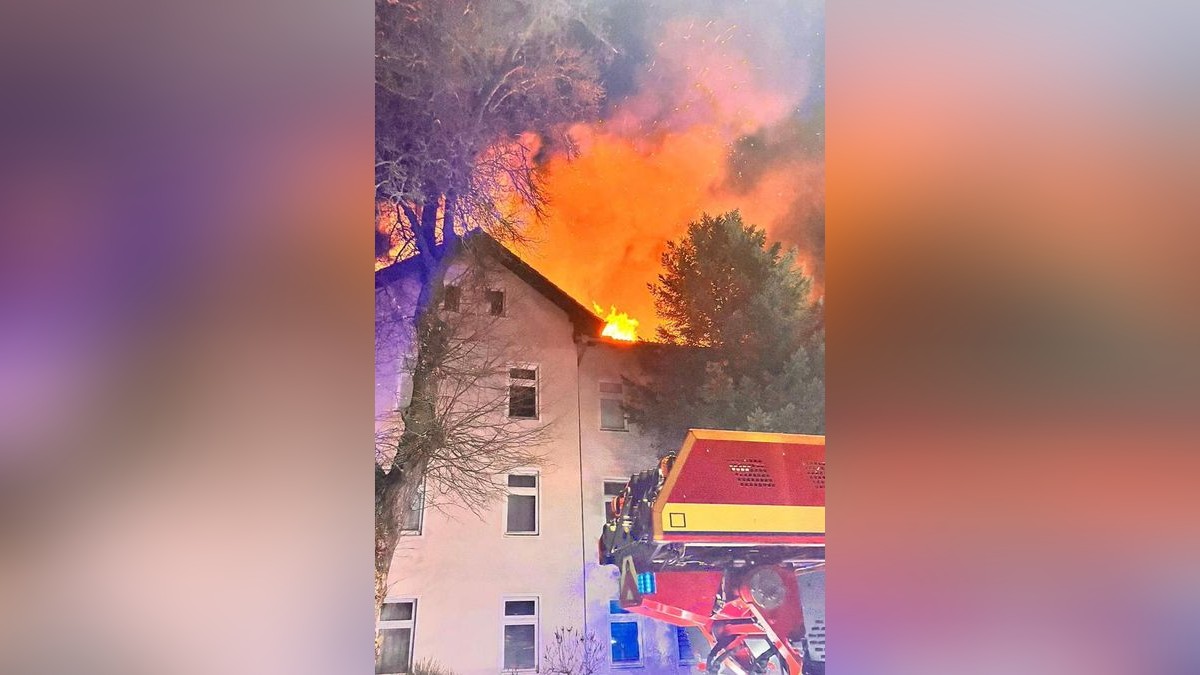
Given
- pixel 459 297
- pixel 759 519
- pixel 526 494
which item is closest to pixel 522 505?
pixel 526 494

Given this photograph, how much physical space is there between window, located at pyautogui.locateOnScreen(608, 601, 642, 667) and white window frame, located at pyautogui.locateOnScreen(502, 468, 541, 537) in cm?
31

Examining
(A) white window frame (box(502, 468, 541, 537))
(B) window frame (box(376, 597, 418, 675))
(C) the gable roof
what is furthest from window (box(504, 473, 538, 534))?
(C) the gable roof

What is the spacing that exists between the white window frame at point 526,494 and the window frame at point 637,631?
319 mm

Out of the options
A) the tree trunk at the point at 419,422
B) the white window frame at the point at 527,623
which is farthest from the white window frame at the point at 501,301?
the white window frame at the point at 527,623

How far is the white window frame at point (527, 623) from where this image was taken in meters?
1.90

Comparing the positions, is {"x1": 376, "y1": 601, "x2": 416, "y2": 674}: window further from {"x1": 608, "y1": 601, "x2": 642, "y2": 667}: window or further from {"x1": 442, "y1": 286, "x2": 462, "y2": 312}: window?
{"x1": 442, "y1": 286, "x2": 462, "y2": 312}: window

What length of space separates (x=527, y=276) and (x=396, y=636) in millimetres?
1009

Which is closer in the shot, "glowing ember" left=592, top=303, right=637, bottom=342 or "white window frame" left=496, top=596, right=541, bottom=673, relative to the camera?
"white window frame" left=496, top=596, right=541, bottom=673

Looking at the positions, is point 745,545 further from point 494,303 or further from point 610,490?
point 494,303

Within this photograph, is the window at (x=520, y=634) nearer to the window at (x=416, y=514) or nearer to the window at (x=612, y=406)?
the window at (x=416, y=514)

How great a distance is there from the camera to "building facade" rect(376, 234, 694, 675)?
6.08 ft
